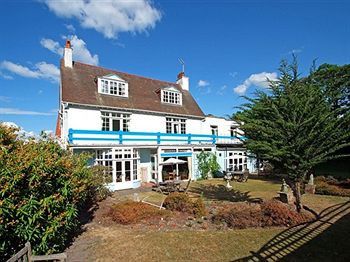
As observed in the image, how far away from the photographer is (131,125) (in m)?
22.1

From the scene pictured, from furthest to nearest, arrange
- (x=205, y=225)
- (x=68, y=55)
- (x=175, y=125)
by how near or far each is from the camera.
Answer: (x=175, y=125)
(x=68, y=55)
(x=205, y=225)

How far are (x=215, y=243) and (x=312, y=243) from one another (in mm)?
3144

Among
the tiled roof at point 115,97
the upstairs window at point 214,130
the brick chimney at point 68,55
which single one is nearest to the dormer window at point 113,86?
the tiled roof at point 115,97

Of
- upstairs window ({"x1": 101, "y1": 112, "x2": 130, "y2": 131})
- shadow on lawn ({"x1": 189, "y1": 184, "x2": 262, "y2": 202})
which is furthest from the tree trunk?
upstairs window ({"x1": 101, "y1": 112, "x2": 130, "y2": 131})

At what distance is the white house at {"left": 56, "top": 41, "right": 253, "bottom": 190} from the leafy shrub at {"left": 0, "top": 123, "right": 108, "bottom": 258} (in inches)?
328

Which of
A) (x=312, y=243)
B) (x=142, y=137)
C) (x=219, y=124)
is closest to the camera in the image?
(x=312, y=243)

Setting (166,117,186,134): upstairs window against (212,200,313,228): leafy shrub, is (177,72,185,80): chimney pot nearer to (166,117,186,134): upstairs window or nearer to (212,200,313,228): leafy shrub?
(166,117,186,134): upstairs window

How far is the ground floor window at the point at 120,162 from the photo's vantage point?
741 inches

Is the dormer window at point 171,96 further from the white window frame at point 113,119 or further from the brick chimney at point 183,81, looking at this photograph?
the white window frame at point 113,119

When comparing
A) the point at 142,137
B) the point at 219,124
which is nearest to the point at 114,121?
the point at 142,137

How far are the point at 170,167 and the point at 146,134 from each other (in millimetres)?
4764

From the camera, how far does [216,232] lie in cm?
948

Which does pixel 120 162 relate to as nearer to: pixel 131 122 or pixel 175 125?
pixel 131 122

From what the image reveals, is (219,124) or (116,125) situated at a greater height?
(219,124)
